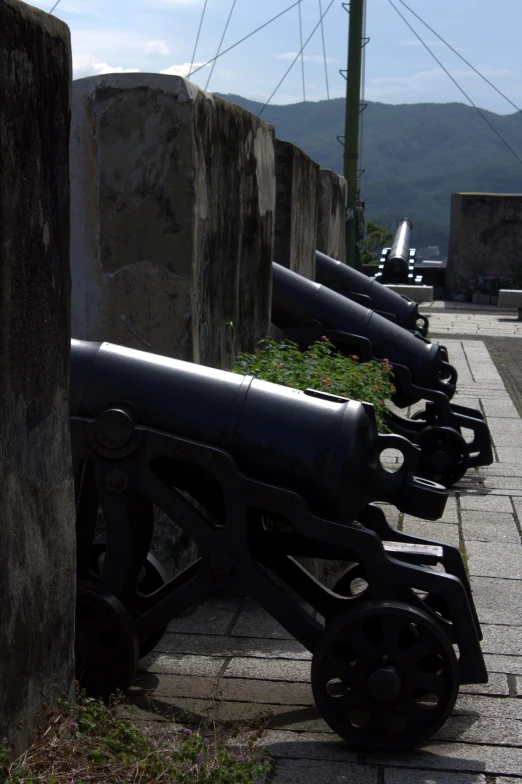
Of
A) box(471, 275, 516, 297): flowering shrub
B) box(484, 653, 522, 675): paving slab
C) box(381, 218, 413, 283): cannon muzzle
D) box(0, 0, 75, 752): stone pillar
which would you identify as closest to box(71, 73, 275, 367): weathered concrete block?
box(484, 653, 522, 675): paving slab

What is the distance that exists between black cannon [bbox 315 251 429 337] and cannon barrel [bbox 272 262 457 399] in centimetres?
189

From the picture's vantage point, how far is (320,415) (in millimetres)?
3162

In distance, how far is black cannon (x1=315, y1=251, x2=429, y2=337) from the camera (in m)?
9.57

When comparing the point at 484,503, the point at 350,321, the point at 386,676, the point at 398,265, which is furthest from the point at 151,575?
the point at 398,265


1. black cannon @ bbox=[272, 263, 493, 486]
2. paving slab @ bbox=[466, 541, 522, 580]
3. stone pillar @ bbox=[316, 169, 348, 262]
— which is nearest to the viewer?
paving slab @ bbox=[466, 541, 522, 580]

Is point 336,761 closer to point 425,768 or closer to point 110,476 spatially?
point 425,768

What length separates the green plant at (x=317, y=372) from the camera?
187 inches

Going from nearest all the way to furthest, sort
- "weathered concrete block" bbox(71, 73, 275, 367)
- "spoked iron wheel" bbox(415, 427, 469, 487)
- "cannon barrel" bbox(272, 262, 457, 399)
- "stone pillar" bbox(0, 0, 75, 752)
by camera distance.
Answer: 1. "stone pillar" bbox(0, 0, 75, 752)
2. "weathered concrete block" bbox(71, 73, 275, 367)
3. "spoked iron wheel" bbox(415, 427, 469, 487)
4. "cannon barrel" bbox(272, 262, 457, 399)

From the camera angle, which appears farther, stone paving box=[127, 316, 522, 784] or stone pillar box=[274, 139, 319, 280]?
stone pillar box=[274, 139, 319, 280]

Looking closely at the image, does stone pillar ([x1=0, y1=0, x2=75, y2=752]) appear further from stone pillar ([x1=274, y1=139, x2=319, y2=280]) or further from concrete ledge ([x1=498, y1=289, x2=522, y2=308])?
concrete ledge ([x1=498, y1=289, x2=522, y2=308])

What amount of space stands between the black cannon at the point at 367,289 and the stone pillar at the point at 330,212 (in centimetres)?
193

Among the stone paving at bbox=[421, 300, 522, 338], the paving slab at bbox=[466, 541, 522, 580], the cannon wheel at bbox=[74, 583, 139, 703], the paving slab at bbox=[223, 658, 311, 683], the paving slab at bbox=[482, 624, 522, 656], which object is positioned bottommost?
the stone paving at bbox=[421, 300, 522, 338]

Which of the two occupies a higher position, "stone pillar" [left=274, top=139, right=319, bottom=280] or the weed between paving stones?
"stone pillar" [left=274, top=139, right=319, bottom=280]

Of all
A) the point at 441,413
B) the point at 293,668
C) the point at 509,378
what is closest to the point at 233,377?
the point at 293,668
